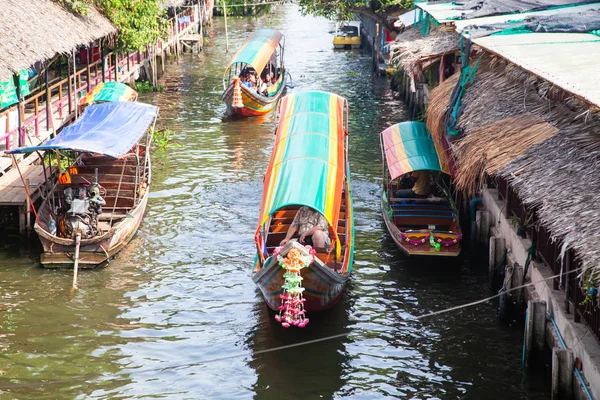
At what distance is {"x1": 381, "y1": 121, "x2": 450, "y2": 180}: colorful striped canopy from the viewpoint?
56.2 ft

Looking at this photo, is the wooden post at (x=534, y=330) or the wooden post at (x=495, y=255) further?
the wooden post at (x=495, y=255)

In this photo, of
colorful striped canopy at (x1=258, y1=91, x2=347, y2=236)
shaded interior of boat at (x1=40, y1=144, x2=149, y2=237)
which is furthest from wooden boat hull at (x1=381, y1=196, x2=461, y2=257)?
shaded interior of boat at (x1=40, y1=144, x2=149, y2=237)

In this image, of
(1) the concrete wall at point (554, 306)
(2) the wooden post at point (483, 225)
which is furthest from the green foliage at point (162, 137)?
(1) the concrete wall at point (554, 306)

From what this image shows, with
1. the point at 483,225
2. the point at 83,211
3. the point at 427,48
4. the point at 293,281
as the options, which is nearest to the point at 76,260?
the point at 83,211

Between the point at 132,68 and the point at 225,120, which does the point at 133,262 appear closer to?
the point at 225,120

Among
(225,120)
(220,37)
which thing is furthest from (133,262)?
(220,37)

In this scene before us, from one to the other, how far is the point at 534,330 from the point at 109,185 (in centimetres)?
1079

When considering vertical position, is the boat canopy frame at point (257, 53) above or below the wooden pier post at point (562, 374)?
above

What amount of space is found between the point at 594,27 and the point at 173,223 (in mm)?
10351

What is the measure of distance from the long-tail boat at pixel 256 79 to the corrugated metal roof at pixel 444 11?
6.76m

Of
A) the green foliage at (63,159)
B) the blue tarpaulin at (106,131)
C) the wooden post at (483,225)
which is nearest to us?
the blue tarpaulin at (106,131)

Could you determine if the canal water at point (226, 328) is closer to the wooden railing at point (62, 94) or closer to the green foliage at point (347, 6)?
the wooden railing at point (62, 94)

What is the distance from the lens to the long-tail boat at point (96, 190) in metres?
15.8

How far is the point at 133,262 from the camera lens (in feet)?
54.6
